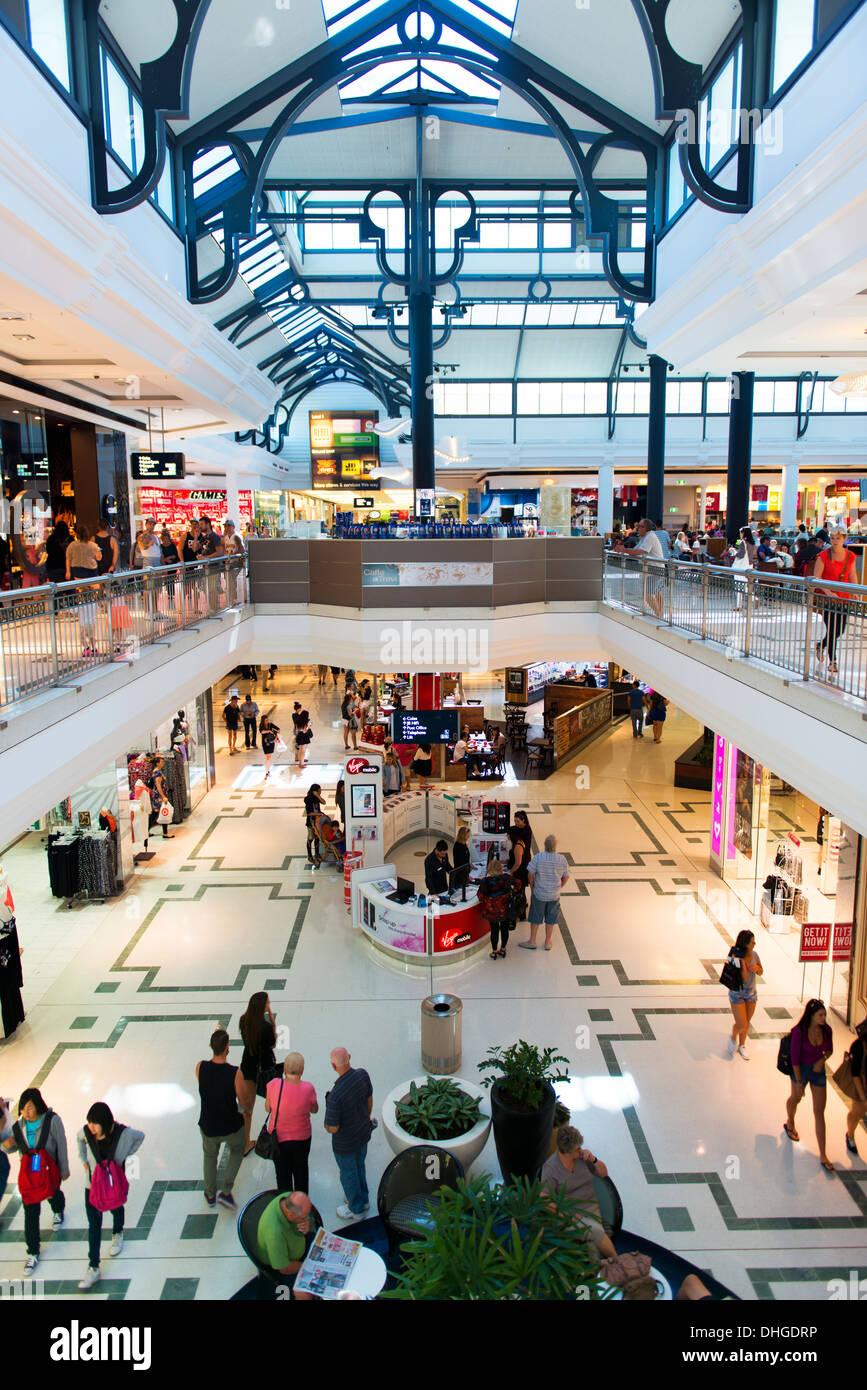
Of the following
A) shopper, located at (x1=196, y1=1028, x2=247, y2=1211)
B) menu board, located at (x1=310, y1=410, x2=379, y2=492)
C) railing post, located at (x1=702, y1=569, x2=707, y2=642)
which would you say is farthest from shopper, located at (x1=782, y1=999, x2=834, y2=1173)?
menu board, located at (x1=310, y1=410, x2=379, y2=492)

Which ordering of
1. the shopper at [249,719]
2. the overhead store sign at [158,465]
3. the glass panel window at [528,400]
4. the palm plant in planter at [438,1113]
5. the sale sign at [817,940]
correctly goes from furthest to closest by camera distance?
the glass panel window at [528,400] → the shopper at [249,719] → the overhead store sign at [158,465] → the sale sign at [817,940] → the palm plant in planter at [438,1113]

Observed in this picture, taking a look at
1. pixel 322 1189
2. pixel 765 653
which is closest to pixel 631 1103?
pixel 322 1189

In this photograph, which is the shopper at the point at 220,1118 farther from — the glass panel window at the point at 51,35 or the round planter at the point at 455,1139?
the glass panel window at the point at 51,35

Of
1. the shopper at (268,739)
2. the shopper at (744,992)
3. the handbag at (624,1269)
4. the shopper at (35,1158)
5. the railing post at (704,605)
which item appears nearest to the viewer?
the handbag at (624,1269)

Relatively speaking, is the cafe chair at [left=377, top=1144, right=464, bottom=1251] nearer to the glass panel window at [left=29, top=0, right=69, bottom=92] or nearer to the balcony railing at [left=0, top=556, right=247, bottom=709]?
the balcony railing at [left=0, top=556, right=247, bottom=709]

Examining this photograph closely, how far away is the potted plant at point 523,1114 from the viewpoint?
712 centimetres

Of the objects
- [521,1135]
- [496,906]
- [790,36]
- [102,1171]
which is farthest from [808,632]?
[790,36]

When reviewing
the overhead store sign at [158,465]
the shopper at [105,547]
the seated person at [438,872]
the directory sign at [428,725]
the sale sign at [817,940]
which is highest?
the overhead store sign at [158,465]

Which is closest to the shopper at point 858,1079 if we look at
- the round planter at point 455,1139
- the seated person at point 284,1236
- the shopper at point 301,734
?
the round planter at point 455,1139

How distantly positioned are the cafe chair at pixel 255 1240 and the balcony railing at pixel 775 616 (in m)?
5.00

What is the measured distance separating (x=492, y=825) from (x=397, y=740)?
221 centimetres

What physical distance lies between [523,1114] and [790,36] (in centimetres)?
1084

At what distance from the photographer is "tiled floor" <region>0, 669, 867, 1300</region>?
6.67 m

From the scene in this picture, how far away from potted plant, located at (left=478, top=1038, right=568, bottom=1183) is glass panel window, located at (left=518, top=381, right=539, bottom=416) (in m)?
32.2
